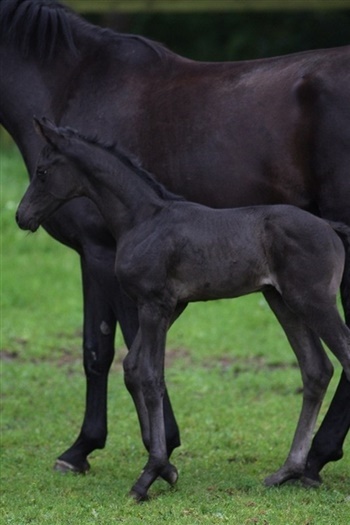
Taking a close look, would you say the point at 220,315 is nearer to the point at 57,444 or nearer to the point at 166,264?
the point at 57,444

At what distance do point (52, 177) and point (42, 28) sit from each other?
4.29 ft

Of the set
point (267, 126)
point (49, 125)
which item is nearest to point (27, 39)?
point (49, 125)

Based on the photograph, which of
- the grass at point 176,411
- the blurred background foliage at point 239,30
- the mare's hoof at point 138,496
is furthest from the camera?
the blurred background foliage at point 239,30

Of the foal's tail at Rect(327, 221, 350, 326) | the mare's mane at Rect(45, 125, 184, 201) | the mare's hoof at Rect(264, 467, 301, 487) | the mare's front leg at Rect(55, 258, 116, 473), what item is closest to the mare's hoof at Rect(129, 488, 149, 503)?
the mare's hoof at Rect(264, 467, 301, 487)

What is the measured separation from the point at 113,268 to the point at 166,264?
2.43ft

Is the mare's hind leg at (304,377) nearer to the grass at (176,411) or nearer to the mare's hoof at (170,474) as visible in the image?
the grass at (176,411)

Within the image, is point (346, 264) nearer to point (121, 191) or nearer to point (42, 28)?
point (121, 191)

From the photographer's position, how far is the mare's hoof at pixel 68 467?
6.35 m

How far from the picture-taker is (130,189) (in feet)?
18.2

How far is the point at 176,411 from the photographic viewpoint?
7789 mm

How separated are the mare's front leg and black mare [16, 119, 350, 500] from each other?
0.83 meters

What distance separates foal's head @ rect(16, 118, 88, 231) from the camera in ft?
18.2

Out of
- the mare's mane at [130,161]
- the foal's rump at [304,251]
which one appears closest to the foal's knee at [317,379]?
the foal's rump at [304,251]

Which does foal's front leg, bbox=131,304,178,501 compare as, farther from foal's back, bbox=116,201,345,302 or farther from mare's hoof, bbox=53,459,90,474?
mare's hoof, bbox=53,459,90,474
